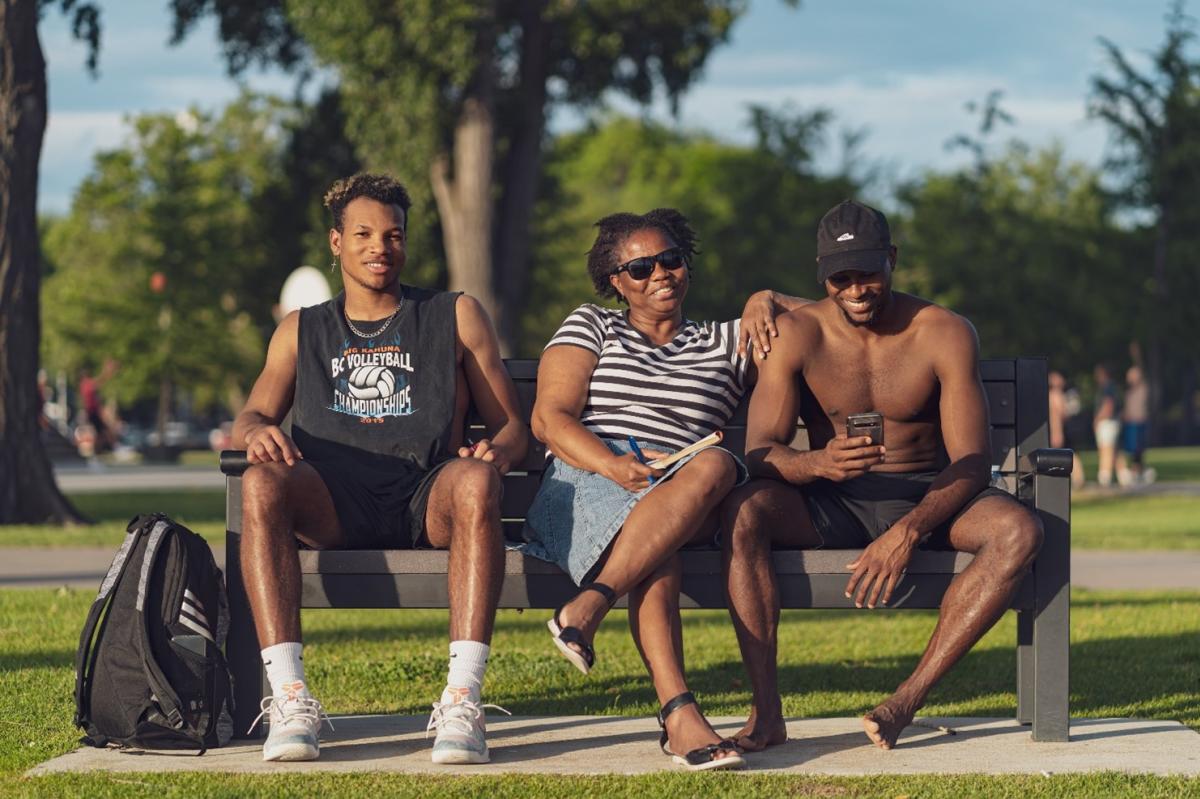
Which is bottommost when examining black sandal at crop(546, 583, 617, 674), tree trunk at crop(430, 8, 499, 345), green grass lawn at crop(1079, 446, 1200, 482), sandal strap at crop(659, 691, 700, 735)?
green grass lawn at crop(1079, 446, 1200, 482)

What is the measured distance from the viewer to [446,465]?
498 centimetres

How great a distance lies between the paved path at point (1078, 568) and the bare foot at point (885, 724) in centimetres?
621

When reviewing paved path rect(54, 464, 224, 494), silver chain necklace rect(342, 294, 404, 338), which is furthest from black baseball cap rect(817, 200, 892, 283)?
paved path rect(54, 464, 224, 494)

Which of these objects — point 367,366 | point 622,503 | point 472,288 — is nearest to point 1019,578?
point 622,503

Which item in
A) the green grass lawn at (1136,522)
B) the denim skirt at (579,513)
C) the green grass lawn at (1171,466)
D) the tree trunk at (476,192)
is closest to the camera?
the denim skirt at (579,513)

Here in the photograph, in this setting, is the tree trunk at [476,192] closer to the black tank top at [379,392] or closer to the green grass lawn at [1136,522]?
the green grass lawn at [1136,522]

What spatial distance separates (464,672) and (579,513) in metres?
0.58

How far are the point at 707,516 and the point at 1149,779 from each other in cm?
134

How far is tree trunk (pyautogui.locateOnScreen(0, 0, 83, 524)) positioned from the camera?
14.7 m

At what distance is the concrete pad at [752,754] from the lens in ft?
15.3

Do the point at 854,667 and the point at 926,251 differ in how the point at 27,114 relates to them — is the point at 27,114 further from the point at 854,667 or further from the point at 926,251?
the point at 926,251

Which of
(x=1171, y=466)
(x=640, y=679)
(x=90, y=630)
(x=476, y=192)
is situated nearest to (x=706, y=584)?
(x=90, y=630)

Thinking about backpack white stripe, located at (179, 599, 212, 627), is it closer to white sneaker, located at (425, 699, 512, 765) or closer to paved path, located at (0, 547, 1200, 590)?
white sneaker, located at (425, 699, 512, 765)

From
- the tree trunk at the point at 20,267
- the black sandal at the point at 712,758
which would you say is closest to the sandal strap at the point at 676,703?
→ the black sandal at the point at 712,758
